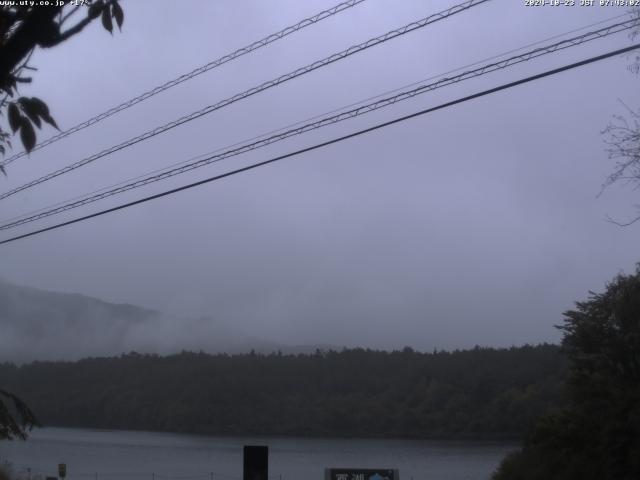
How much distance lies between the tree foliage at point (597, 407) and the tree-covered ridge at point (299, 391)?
670 inches

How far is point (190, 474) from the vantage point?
37.3 m

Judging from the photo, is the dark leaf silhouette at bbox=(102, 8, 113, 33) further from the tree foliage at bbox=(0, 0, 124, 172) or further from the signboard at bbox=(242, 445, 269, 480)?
the signboard at bbox=(242, 445, 269, 480)

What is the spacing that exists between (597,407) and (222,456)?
27476mm

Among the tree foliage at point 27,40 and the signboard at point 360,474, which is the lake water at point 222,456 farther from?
the tree foliage at point 27,40

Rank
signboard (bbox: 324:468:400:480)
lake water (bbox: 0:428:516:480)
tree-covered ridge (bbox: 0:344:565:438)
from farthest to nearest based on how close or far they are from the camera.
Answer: tree-covered ridge (bbox: 0:344:565:438), lake water (bbox: 0:428:516:480), signboard (bbox: 324:468:400:480)

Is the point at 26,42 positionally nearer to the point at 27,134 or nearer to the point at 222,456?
the point at 27,134

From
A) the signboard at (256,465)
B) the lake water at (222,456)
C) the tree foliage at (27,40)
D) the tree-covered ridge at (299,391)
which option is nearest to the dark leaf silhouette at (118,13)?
the tree foliage at (27,40)

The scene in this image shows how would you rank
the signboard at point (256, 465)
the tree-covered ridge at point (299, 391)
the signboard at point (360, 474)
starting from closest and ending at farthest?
the signboard at point (256, 465), the signboard at point (360, 474), the tree-covered ridge at point (299, 391)

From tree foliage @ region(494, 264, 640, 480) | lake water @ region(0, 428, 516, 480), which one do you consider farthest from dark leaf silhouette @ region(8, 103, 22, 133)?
lake water @ region(0, 428, 516, 480)

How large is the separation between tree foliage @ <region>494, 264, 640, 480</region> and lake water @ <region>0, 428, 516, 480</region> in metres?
9.59

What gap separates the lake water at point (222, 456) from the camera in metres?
35.4

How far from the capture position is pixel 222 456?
4447 cm

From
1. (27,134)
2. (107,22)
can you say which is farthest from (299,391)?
(27,134)

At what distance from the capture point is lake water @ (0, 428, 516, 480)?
1395 inches
